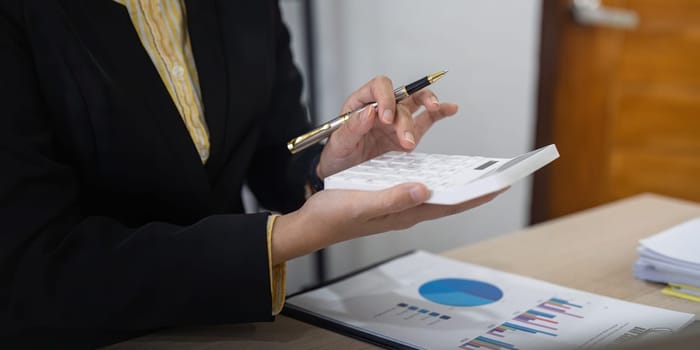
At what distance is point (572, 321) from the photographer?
779 mm

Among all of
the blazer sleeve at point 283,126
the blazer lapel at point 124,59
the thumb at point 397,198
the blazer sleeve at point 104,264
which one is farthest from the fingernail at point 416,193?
the blazer sleeve at point 283,126

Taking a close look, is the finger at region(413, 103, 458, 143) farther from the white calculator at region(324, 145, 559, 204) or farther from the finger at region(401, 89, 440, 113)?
the white calculator at region(324, 145, 559, 204)

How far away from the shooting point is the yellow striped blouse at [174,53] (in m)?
0.92

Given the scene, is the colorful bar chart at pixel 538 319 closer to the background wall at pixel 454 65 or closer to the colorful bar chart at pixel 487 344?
the colorful bar chart at pixel 487 344

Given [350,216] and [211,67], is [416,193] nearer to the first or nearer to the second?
[350,216]

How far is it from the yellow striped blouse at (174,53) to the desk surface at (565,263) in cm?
26

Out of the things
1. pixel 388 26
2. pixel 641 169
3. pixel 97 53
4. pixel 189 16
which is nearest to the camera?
pixel 97 53

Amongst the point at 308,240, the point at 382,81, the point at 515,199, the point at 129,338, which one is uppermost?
the point at 382,81

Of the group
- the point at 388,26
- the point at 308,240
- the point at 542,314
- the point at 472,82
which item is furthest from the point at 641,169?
the point at 308,240

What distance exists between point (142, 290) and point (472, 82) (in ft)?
5.10

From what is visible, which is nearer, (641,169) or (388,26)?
(388,26)

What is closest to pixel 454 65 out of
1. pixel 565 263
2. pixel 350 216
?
pixel 565 263

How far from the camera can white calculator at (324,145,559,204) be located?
2.10ft

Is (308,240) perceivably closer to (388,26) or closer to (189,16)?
(189,16)
